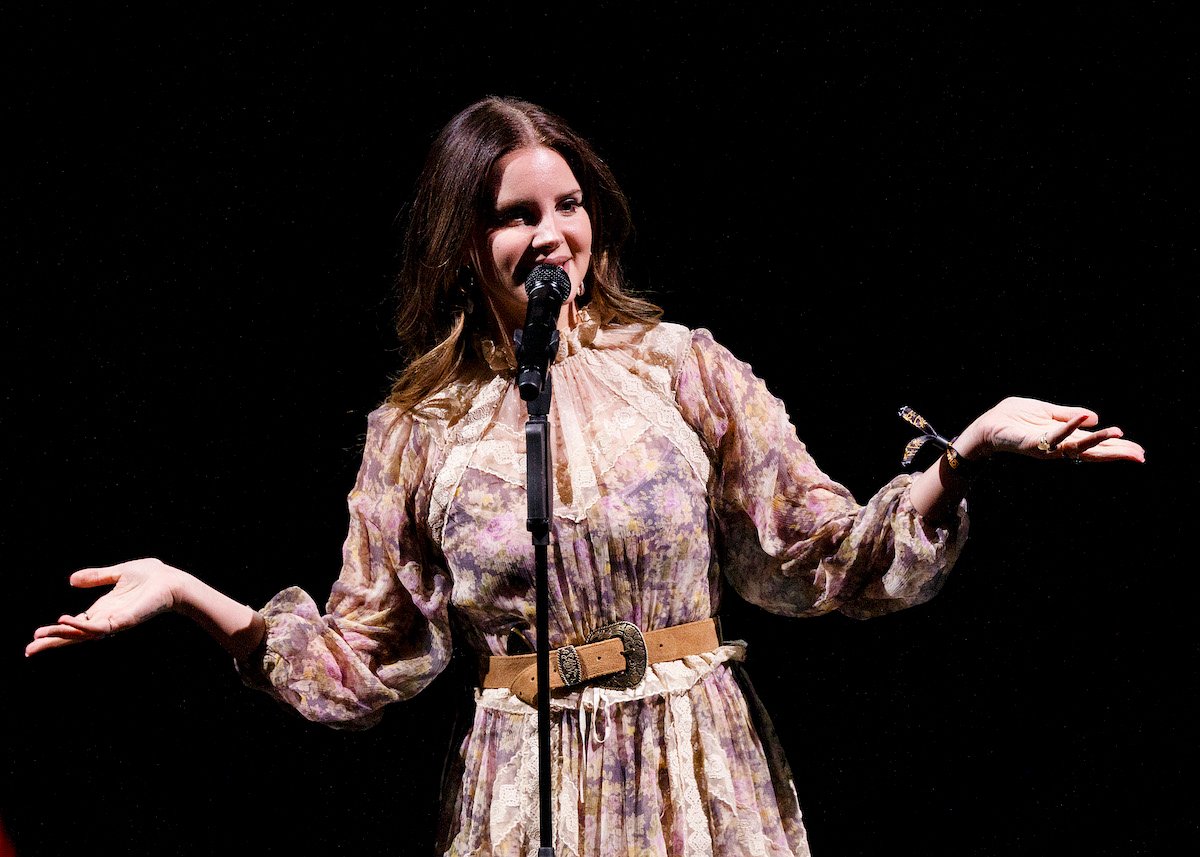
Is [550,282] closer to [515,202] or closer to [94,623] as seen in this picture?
[515,202]

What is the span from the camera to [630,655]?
1.83m

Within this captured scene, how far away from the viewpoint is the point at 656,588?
185 cm

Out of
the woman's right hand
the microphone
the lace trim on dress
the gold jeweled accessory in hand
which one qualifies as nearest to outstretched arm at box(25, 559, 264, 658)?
the woman's right hand

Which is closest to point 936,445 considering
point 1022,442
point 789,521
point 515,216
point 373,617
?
point 1022,442

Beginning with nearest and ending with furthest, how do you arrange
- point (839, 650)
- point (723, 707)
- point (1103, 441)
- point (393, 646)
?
point (1103, 441)
point (723, 707)
point (393, 646)
point (839, 650)

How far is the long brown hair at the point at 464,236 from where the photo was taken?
1.97 m

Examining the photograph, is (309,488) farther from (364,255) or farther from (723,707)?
(723,707)

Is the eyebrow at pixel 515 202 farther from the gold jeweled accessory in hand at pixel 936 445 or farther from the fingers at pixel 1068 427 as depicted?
the fingers at pixel 1068 427

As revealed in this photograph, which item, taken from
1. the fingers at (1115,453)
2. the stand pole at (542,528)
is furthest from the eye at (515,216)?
the fingers at (1115,453)

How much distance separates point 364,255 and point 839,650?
1.16 m

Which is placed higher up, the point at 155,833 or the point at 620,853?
the point at 620,853

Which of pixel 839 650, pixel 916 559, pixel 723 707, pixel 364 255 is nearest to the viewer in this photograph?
pixel 916 559

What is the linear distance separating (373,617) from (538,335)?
2.31 feet

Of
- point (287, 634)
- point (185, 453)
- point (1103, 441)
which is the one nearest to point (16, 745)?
point (185, 453)
